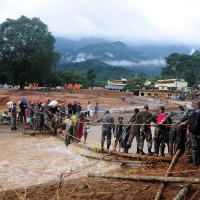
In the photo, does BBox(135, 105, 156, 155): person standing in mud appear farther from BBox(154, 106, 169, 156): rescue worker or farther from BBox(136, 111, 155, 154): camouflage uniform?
BBox(154, 106, 169, 156): rescue worker

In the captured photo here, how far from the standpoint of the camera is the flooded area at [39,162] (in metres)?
15.4

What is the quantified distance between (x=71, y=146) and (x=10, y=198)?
915cm

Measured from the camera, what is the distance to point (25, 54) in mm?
78938

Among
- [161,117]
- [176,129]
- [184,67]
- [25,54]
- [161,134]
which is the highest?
[184,67]

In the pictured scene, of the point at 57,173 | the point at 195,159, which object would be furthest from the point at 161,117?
the point at 57,173

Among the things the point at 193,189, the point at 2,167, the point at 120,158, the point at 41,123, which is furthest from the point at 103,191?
the point at 41,123

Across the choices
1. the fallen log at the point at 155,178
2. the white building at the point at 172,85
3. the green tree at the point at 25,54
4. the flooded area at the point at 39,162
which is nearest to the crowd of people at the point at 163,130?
the flooded area at the point at 39,162

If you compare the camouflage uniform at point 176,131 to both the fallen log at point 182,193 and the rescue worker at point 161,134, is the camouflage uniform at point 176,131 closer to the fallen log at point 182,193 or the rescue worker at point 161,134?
the rescue worker at point 161,134

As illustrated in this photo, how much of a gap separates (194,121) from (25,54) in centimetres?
6817

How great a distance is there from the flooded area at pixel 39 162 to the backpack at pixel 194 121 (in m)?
3.54

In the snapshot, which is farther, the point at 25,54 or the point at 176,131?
the point at 25,54

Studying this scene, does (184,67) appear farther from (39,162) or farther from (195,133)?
(195,133)

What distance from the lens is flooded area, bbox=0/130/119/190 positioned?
15.4 m

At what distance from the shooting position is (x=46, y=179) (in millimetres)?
15219
